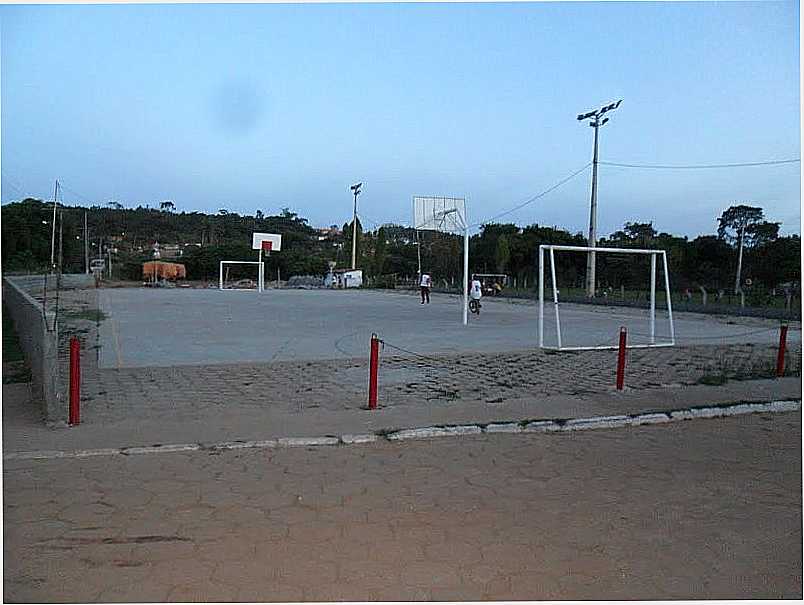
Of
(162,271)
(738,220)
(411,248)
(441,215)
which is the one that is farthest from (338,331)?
(411,248)

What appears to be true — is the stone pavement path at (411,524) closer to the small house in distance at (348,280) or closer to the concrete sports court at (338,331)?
the concrete sports court at (338,331)

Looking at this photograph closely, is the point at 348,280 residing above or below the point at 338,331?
above

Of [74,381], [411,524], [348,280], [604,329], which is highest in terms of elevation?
[74,381]

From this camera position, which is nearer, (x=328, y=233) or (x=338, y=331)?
(x=338, y=331)

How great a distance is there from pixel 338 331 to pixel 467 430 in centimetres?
1210

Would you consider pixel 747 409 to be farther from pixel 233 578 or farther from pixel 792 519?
pixel 233 578

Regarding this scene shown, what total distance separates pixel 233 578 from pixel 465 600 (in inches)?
50.7

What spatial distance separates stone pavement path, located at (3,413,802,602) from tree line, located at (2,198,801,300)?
779 centimetres

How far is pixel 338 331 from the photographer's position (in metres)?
20.4

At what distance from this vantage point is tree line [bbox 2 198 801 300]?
28.9 metres

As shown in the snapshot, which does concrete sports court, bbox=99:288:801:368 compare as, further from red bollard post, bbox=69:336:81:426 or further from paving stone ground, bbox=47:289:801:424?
red bollard post, bbox=69:336:81:426

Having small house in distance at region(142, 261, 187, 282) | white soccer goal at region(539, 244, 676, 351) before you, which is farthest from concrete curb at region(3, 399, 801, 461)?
small house in distance at region(142, 261, 187, 282)

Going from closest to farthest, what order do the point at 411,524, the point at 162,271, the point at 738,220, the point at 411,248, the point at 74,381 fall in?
the point at 411,524
the point at 74,381
the point at 738,220
the point at 162,271
the point at 411,248

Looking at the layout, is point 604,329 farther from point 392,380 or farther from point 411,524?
point 411,524
